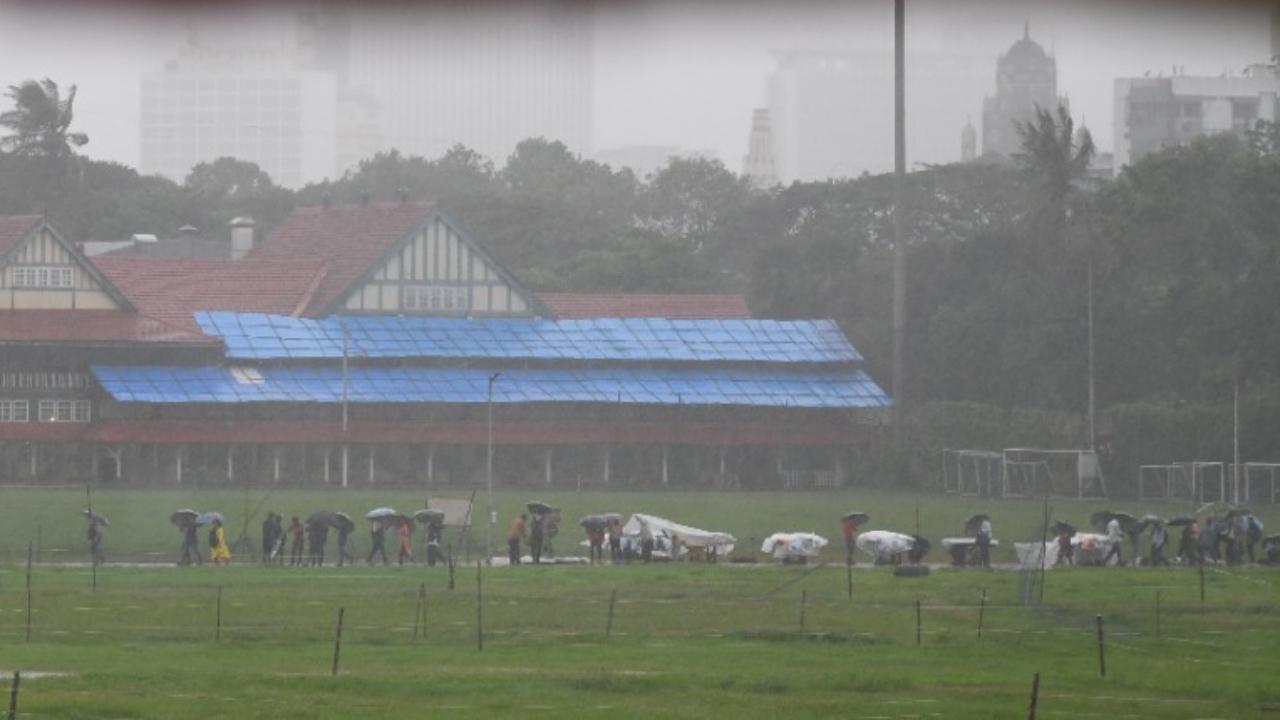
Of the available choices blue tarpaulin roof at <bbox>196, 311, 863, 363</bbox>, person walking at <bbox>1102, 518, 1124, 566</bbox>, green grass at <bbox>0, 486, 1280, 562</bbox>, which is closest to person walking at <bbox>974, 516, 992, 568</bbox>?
person walking at <bbox>1102, 518, 1124, 566</bbox>

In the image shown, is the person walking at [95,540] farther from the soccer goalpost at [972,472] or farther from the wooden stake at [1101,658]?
the soccer goalpost at [972,472]

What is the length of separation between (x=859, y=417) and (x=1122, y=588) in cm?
4881

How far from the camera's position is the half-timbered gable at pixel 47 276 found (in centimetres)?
10038

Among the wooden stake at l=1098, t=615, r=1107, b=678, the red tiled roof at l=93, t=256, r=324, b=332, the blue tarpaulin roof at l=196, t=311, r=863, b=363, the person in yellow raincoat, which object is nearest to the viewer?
the wooden stake at l=1098, t=615, r=1107, b=678

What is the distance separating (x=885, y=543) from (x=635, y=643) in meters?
20.6

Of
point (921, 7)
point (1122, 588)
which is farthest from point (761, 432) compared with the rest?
point (1122, 588)

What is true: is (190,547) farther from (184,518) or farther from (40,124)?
(40,124)

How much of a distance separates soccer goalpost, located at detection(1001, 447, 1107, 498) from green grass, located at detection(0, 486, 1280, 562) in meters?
3.69

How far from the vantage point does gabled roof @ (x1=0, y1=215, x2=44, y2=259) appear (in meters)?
101

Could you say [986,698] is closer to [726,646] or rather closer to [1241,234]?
[726,646]

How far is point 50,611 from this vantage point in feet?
166

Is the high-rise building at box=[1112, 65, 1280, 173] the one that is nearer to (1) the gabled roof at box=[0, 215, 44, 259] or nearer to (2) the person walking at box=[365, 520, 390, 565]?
(1) the gabled roof at box=[0, 215, 44, 259]

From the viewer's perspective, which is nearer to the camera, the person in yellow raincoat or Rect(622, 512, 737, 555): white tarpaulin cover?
the person in yellow raincoat

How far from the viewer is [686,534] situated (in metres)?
67.8
